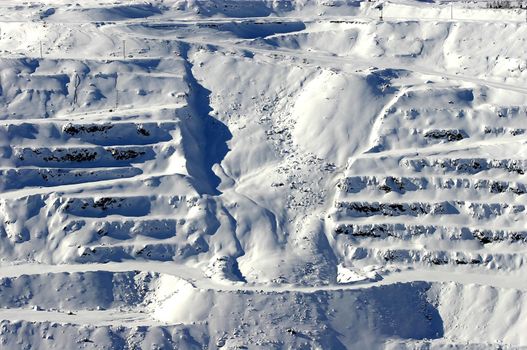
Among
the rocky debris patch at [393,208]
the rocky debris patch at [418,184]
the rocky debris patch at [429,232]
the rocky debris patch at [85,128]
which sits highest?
the rocky debris patch at [85,128]

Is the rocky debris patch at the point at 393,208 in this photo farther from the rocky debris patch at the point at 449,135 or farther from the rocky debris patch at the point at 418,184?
the rocky debris patch at the point at 449,135

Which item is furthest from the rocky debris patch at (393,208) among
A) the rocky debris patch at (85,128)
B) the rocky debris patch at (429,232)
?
the rocky debris patch at (85,128)

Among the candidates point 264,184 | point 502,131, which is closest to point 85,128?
point 264,184

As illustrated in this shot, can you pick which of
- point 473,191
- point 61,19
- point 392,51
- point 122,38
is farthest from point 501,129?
point 61,19

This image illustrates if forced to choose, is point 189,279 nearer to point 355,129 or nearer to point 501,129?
point 355,129

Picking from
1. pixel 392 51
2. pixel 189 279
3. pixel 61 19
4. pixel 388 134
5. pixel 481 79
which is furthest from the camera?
pixel 61 19

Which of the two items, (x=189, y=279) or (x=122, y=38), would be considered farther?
(x=122, y=38)

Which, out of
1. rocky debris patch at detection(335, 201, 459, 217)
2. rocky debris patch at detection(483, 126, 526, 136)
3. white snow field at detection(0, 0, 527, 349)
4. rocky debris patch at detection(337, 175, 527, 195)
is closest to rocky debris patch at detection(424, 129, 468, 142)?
white snow field at detection(0, 0, 527, 349)

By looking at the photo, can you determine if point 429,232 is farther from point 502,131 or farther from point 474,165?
point 502,131
